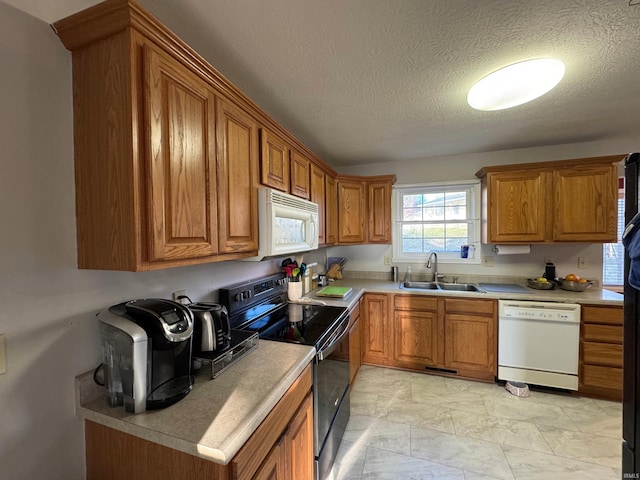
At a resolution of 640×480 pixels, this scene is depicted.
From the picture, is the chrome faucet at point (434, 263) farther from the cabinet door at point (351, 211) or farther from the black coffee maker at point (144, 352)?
the black coffee maker at point (144, 352)

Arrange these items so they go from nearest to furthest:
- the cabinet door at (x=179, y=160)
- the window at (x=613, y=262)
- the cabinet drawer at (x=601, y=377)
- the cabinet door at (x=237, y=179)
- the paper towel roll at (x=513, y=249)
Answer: the cabinet door at (x=179, y=160) < the cabinet door at (x=237, y=179) < the cabinet drawer at (x=601, y=377) < the paper towel roll at (x=513, y=249) < the window at (x=613, y=262)

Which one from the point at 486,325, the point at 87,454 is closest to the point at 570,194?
the point at 486,325

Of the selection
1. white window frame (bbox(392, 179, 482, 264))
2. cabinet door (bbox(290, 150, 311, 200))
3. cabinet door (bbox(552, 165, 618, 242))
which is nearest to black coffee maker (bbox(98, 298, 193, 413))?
cabinet door (bbox(290, 150, 311, 200))

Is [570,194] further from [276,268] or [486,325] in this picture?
[276,268]

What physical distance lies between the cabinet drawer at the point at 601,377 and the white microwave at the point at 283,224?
2668 millimetres

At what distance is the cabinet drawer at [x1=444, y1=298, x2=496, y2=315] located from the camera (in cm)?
253

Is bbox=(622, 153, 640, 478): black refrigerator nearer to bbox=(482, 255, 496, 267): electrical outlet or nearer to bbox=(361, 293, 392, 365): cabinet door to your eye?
bbox=(361, 293, 392, 365): cabinet door

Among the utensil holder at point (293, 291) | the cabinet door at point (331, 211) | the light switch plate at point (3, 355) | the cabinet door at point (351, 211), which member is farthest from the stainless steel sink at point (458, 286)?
the light switch plate at point (3, 355)

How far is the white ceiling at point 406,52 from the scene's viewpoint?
1.10 metres

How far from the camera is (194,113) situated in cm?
106

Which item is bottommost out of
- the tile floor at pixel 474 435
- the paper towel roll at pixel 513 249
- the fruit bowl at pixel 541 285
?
the tile floor at pixel 474 435

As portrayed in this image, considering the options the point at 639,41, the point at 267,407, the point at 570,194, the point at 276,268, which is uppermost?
the point at 639,41

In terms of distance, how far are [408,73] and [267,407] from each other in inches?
72.7

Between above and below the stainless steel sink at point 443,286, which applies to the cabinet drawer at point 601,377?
below
